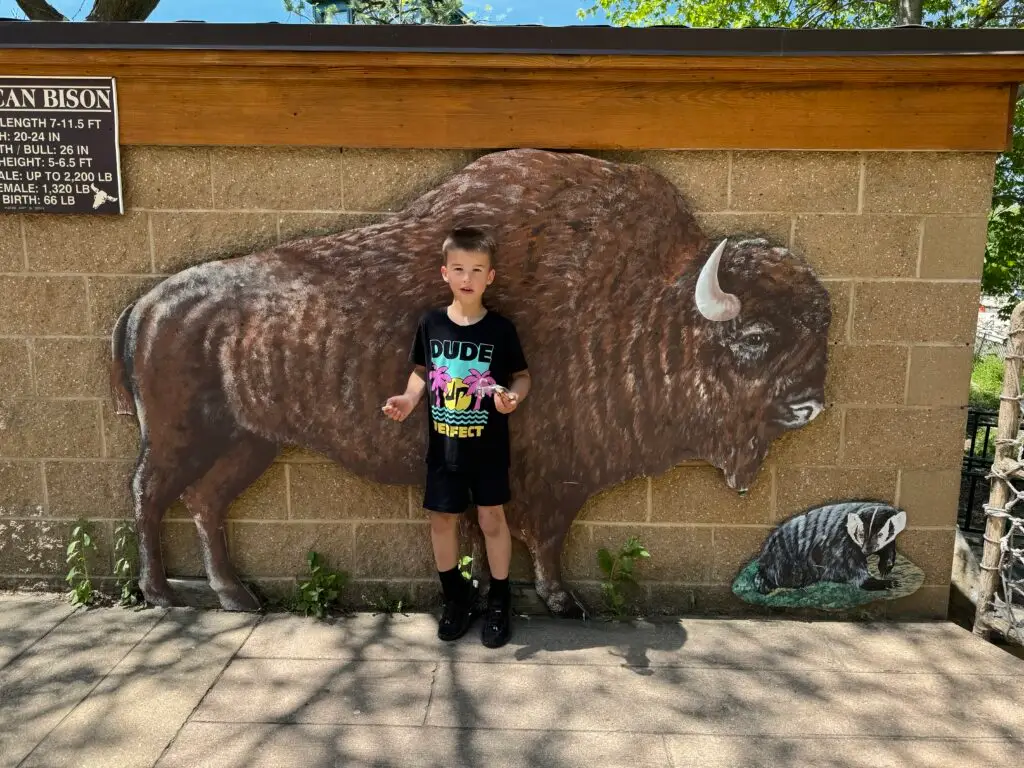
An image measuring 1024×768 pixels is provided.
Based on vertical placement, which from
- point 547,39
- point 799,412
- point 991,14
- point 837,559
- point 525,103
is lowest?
point 837,559

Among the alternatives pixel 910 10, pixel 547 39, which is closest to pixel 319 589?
pixel 547 39

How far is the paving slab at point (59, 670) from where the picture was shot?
2662 mm

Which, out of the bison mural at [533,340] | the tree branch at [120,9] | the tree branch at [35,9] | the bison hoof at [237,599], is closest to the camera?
the bison mural at [533,340]

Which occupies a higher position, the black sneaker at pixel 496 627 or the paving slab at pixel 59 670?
the black sneaker at pixel 496 627

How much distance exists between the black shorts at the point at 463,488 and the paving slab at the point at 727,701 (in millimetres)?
655

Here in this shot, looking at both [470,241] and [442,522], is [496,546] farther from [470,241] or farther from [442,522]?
[470,241]

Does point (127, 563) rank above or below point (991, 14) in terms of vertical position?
below

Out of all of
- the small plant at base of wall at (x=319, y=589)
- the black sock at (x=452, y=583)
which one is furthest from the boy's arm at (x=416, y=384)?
the small plant at base of wall at (x=319, y=589)

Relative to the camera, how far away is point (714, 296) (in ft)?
10.8

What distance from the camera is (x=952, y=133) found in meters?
3.23

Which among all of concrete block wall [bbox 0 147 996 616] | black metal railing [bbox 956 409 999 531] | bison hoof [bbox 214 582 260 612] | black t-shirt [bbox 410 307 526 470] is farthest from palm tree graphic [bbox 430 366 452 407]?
black metal railing [bbox 956 409 999 531]

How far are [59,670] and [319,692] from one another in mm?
1099

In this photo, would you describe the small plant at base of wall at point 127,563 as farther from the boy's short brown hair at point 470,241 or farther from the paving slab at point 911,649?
the paving slab at point 911,649

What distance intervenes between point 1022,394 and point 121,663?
403cm
